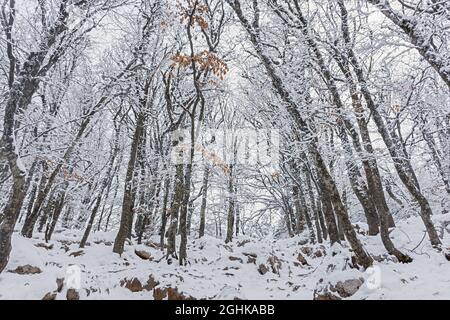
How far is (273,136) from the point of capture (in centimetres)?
1452

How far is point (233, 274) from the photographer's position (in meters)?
9.05

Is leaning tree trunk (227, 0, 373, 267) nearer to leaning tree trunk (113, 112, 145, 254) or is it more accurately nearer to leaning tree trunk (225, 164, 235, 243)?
leaning tree trunk (113, 112, 145, 254)

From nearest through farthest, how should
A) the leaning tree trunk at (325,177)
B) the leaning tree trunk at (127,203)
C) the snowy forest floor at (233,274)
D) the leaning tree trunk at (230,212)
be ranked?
the snowy forest floor at (233,274) < the leaning tree trunk at (325,177) < the leaning tree trunk at (127,203) < the leaning tree trunk at (230,212)

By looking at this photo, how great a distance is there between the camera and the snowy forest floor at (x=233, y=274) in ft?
18.2

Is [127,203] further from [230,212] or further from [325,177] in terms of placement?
[230,212]

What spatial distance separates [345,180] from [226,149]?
7.04 meters

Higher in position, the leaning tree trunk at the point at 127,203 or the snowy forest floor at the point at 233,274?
the leaning tree trunk at the point at 127,203

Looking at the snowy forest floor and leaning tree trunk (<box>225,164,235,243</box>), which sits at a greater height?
leaning tree trunk (<box>225,164,235,243</box>)

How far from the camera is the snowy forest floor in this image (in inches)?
219

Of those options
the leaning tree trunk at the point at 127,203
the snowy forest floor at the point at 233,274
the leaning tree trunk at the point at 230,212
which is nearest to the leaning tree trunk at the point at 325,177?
the snowy forest floor at the point at 233,274

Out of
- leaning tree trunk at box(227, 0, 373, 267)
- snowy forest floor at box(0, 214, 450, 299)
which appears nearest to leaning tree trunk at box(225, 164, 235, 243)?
snowy forest floor at box(0, 214, 450, 299)

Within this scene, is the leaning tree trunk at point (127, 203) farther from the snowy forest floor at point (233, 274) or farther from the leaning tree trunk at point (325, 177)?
the leaning tree trunk at point (325, 177)

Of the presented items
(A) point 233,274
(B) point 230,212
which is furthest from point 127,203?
(B) point 230,212
